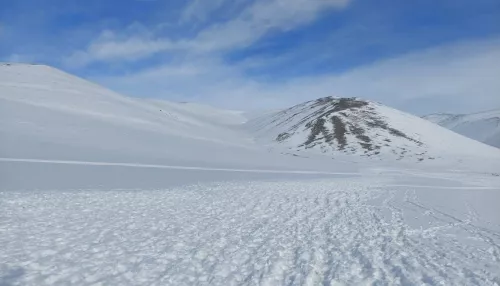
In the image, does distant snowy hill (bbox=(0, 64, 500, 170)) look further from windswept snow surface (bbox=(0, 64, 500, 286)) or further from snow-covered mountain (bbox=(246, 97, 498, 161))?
windswept snow surface (bbox=(0, 64, 500, 286))

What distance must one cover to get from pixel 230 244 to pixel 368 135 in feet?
324

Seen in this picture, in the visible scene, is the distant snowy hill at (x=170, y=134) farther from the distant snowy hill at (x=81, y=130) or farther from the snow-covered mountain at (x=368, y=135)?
the snow-covered mountain at (x=368, y=135)

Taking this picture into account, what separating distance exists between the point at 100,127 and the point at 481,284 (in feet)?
209

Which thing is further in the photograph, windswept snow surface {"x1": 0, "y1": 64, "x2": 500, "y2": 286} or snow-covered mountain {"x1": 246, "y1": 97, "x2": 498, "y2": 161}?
snow-covered mountain {"x1": 246, "y1": 97, "x2": 498, "y2": 161}

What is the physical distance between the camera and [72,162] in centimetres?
3319

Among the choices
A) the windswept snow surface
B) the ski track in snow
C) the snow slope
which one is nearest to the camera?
the ski track in snow

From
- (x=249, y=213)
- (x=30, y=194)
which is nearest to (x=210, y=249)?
(x=249, y=213)

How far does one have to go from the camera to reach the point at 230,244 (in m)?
11.2

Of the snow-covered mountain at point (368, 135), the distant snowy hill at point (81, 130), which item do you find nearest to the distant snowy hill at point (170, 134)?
the distant snowy hill at point (81, 130)

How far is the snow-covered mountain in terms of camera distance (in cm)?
9531

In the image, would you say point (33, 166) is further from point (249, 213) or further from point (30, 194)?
point (249, 213)

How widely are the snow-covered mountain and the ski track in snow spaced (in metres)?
78.4

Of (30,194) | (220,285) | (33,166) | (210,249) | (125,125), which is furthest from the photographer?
(125,125)

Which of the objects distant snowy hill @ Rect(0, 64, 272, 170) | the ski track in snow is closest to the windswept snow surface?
the ski track in snow
